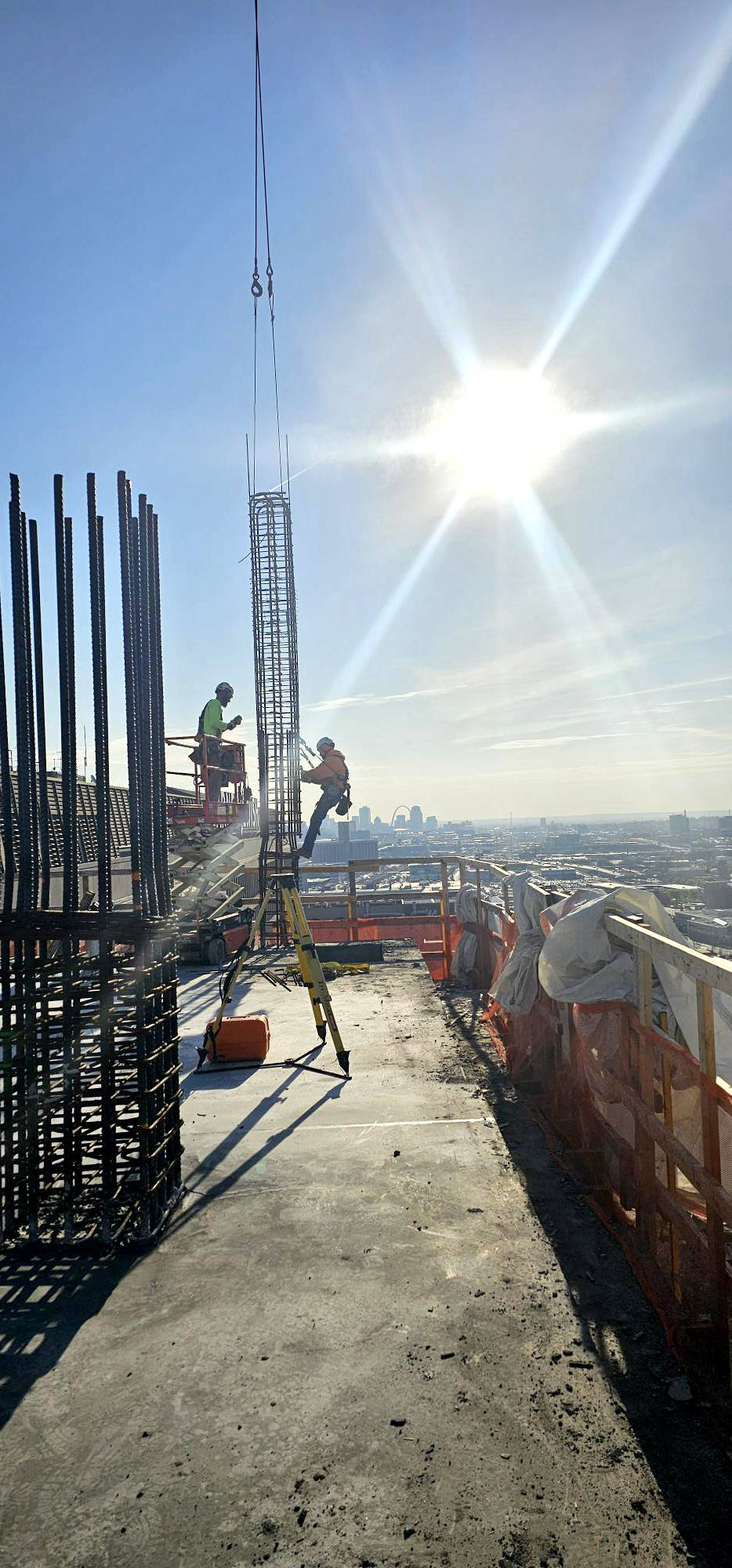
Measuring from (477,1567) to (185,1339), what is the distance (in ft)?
5.46

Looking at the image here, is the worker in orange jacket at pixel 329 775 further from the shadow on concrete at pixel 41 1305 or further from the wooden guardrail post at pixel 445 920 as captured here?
the shadow on concrete at pixel 41 1305

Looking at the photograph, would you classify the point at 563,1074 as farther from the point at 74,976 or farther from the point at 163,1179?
the point at 74,976

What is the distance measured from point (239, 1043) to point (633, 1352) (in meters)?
5.11

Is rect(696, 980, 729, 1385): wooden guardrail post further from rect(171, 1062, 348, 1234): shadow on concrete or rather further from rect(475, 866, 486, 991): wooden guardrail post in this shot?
rect(475, 866, 486, 991): wooden guardrail post

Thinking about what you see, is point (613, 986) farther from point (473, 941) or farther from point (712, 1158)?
point (473, 941)

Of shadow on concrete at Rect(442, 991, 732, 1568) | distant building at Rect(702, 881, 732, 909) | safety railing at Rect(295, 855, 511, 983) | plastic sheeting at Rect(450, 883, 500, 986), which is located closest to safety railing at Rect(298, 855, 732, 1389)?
shadow on concrete at Rect(442, 991, 732, 1568)

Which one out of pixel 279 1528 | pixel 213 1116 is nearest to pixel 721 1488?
pixel 279 1528

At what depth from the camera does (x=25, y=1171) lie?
4578 mm

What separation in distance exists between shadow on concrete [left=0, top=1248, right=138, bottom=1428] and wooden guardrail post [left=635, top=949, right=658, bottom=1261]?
282cm

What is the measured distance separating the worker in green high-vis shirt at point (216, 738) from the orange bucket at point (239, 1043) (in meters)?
9.29

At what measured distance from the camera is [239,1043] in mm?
7832

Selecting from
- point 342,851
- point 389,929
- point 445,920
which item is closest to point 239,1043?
point 445,920

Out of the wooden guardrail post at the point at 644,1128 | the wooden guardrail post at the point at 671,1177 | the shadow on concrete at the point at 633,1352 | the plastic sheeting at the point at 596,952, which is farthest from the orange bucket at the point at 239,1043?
the wooden guardrail post at the point at 671,1177

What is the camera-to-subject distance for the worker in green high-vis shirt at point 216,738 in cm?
1670
